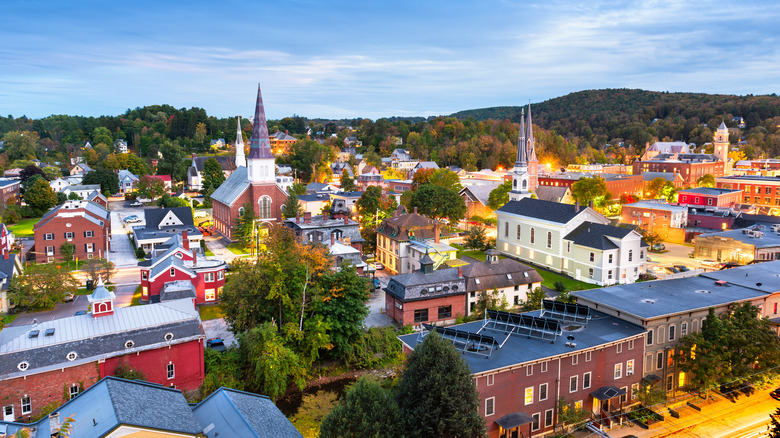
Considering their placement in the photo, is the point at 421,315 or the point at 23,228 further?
the point at 23,228

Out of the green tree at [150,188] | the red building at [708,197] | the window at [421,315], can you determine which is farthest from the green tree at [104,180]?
the red building at [708,197]

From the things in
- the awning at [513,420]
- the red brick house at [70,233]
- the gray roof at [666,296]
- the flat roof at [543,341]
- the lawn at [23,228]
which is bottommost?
the awning at [513,420]

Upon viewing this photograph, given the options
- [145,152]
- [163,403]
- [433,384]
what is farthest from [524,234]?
[145,152]

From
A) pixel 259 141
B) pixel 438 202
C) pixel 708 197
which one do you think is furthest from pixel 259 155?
pixel 708 197

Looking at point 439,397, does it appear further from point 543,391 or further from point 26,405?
point 26,405

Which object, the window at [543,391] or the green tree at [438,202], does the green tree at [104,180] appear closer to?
the green tree at [438,202]

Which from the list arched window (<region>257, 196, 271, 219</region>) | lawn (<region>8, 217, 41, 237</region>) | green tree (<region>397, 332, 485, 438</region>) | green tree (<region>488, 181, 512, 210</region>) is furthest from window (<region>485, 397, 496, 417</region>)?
lawn (<region>8, 217, 41, 237</region>)
